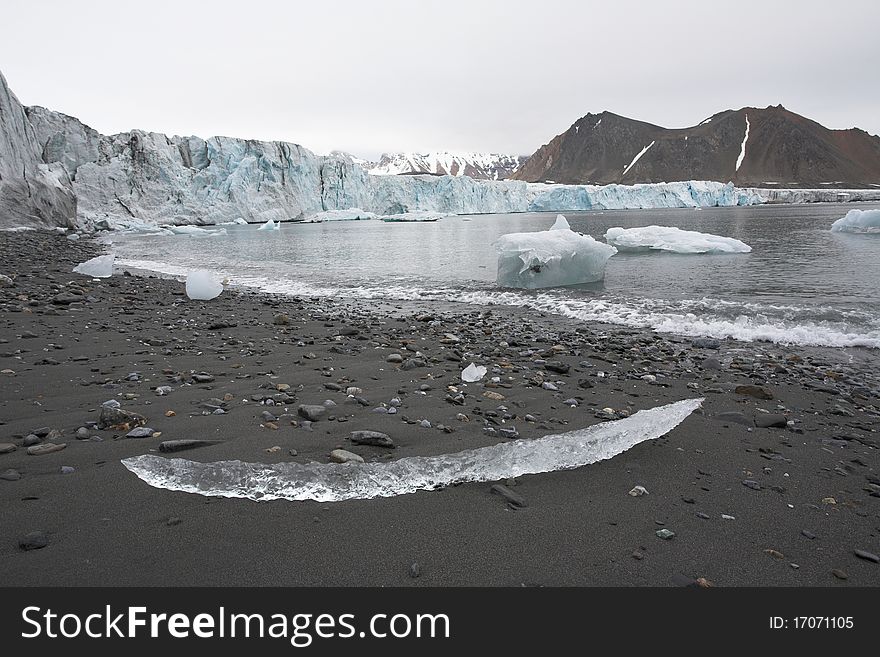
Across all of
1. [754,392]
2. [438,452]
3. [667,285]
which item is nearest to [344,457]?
[438,452]

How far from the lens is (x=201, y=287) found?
9031 mm

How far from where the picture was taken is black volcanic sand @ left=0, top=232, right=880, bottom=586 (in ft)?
6.07

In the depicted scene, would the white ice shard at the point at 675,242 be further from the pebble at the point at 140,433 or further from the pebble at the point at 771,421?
the pebble at the point at 140,433

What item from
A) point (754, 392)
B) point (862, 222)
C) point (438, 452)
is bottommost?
point (754, 392)

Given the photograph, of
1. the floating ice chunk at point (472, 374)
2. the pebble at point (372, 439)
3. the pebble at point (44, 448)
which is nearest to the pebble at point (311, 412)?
the pebble at point (372, 439)

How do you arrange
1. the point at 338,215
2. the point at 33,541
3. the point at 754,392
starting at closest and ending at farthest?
1. the point at 33,541
2. the point at 754,392
3. the point at 338,215

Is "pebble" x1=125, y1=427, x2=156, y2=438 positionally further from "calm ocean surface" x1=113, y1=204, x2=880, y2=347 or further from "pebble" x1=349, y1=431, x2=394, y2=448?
"calm ocean surface" x1=113, y1=204, x2=880, y2=347

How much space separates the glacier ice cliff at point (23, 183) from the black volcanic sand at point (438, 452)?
89.5ft

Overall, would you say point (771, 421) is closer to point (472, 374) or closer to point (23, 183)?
point (472, 374)

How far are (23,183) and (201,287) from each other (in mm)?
27296

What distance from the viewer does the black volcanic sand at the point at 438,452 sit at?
1850 mm

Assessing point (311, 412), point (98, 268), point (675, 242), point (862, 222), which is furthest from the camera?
point (862, 222)
